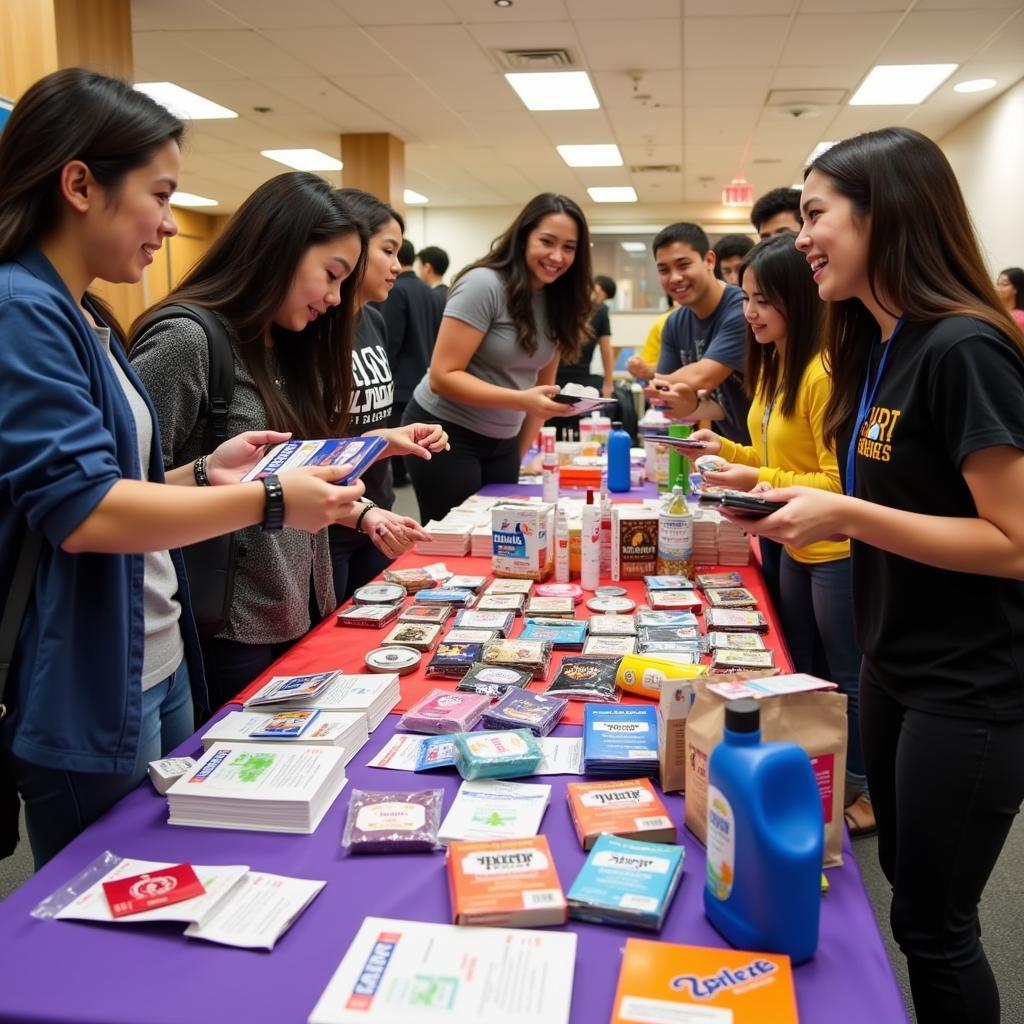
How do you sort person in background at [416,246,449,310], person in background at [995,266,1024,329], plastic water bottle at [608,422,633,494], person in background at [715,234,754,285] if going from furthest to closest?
1. person in background at [416,246,449,310]
2. person in background at [995,266,1024,329]
3. person in background at [715,234,754,285]
4. plastic water bottle at [608,422,633,494]

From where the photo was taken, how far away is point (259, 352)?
183cm

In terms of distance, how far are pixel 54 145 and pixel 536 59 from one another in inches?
228

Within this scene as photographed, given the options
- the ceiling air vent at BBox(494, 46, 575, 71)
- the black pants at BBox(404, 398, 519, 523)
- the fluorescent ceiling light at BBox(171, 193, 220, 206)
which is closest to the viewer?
the black pants at BBox(404, 398, 519, 523)

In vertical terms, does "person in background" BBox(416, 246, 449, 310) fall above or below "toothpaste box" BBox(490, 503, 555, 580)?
above

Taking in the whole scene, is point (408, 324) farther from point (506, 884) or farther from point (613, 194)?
point (613, 194)

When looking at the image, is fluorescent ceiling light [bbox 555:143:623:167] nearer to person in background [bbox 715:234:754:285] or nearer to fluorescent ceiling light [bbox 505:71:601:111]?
fluorescent ceiling light [bbox 505:71:601:111]

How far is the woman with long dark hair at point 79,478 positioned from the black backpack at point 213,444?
37cm

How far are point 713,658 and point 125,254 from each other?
1250mm

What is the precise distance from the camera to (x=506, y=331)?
3.13 meters

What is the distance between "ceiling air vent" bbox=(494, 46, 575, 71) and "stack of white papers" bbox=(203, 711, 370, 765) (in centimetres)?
573

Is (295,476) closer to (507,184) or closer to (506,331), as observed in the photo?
(506,331)

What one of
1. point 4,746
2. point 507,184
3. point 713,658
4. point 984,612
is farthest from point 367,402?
point 507,184

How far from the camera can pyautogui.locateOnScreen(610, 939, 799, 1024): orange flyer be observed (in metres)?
0.86

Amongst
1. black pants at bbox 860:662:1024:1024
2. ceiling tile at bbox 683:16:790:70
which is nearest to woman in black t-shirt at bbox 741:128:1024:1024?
black pants at bbox 860:662:1024:1024
